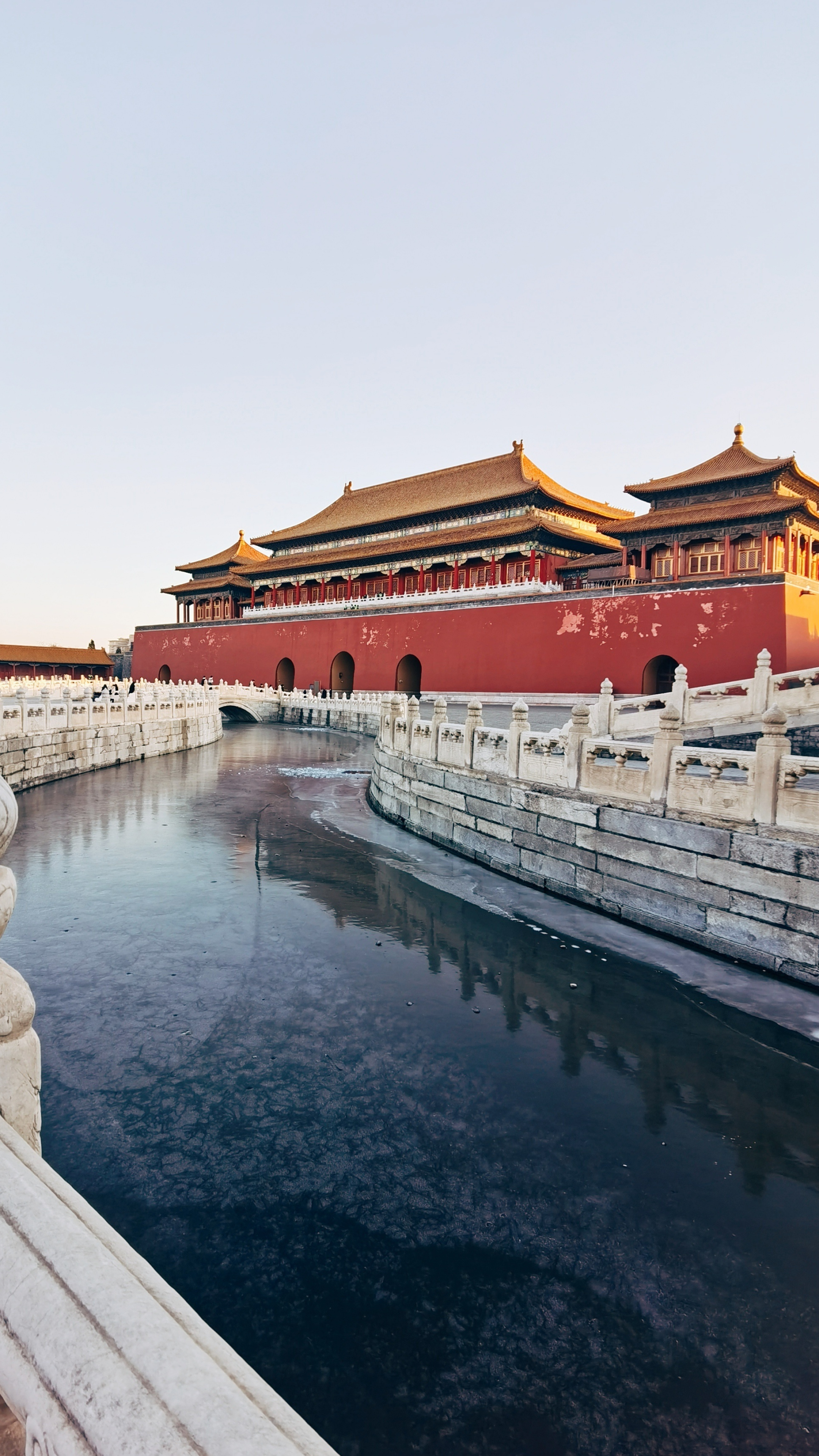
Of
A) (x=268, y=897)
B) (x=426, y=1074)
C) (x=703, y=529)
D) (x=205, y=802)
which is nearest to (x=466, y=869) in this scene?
(x=268, y=897)

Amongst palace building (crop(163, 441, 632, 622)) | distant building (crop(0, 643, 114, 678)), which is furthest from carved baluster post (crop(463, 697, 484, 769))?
distant building (crop(0, 643, 114, 678))

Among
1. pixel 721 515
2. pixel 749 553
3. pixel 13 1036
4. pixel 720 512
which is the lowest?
pixel 13 1036

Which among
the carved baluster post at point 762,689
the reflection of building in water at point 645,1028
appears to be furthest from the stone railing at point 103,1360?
the carved baluster post at point 762,689

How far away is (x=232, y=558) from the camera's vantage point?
38.9 meters

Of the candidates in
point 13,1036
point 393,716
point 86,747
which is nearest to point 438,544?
point 393,716

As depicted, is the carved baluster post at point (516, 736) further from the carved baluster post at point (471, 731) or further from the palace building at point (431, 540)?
the palace building at point (431, 540)

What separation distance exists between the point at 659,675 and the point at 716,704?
28.6ft

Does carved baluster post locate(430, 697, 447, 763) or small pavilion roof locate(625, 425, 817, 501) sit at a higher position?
small pavilion roof locate(625, 425, 817, 501)

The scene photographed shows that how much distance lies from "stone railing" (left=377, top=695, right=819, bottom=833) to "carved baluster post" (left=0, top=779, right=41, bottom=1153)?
5.28 metres

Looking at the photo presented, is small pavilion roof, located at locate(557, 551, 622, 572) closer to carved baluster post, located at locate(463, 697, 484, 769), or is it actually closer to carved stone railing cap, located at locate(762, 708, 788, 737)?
carved baluster post, located at locate(463, 697, 484, 769)

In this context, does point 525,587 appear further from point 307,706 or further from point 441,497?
point 307,706

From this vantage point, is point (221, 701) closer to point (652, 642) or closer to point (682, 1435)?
point (652, 642)

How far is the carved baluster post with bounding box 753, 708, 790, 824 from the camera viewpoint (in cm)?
566

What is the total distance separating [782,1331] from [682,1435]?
0.64 m
